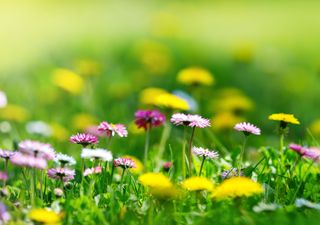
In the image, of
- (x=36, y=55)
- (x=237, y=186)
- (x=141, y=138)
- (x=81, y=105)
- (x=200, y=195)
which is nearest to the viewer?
(x=237, y=186)

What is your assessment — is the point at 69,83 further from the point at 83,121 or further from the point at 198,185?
the point at 198,185

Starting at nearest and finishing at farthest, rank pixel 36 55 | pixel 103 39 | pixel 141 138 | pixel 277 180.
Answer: pixel 277 180
pixel 141 138
pixel 36 55
pixel 103 39

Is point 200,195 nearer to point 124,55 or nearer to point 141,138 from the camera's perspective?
point 141,138

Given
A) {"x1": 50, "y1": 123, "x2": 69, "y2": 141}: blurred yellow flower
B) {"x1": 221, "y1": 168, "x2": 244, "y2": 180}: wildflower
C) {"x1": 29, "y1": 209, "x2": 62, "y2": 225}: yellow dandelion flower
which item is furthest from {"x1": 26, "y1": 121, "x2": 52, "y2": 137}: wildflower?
{"x1": 29, "y1": 209, "x2": 62, "y2": 225}: yellow dandelion flower

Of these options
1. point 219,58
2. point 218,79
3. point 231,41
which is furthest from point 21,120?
point 231,41

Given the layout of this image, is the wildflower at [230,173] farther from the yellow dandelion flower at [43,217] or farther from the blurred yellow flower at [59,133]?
the blurred yellow flower at [59,133]

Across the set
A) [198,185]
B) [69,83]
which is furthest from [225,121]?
[198,185]

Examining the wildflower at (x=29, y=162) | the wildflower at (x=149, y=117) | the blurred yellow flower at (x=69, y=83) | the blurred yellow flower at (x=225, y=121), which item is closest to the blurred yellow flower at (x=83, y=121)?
the blurred yellow flower at (x=69, y=83)
